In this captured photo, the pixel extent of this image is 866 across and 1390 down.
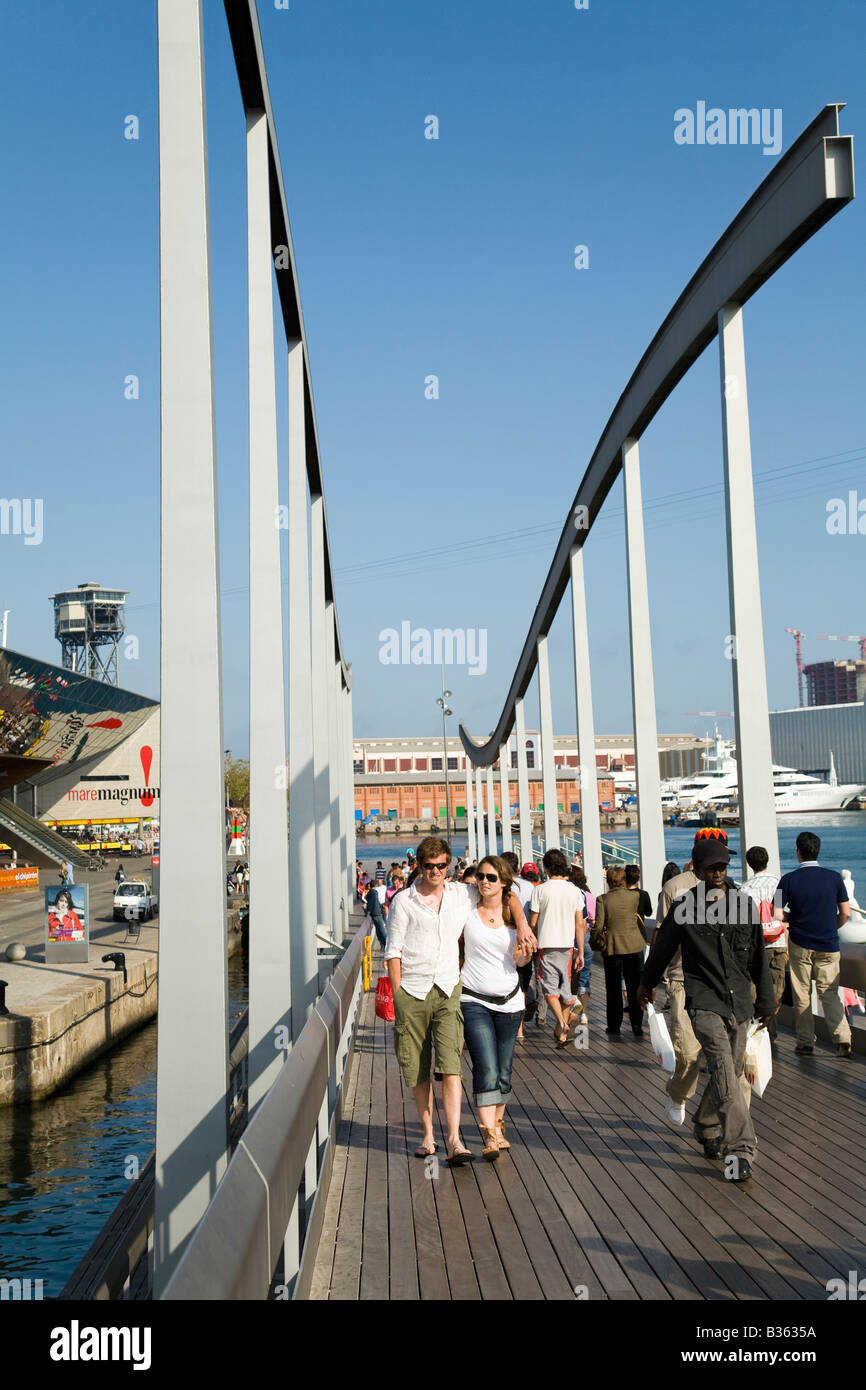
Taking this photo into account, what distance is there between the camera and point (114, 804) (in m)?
82.2

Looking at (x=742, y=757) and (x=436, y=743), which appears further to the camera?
(x=436, y=743)

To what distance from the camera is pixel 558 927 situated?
8977mm

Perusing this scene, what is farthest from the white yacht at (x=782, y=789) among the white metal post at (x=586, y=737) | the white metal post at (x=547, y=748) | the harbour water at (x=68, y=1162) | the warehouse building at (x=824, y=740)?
the harbour water at (x=68, y=1162)

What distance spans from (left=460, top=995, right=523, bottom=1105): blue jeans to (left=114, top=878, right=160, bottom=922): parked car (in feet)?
94.5

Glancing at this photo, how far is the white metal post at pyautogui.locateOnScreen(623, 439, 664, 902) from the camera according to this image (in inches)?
557

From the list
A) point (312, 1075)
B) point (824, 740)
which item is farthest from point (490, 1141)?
point (824, 740)

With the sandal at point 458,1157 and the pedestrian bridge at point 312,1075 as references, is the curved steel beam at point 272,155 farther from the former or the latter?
the sandal at point 458,1157

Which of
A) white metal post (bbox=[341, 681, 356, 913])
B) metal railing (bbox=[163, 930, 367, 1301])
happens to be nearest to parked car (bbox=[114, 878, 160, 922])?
white metal post (bbox=[341, 681, 356, 913])

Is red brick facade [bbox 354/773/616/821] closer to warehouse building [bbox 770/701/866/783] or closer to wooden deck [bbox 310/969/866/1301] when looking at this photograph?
warehouse building [bbox 770/701/866/783]

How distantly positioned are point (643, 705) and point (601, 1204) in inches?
387

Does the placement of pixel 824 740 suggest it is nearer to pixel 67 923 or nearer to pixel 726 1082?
pixel 67 923

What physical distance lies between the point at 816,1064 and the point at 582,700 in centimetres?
1057
